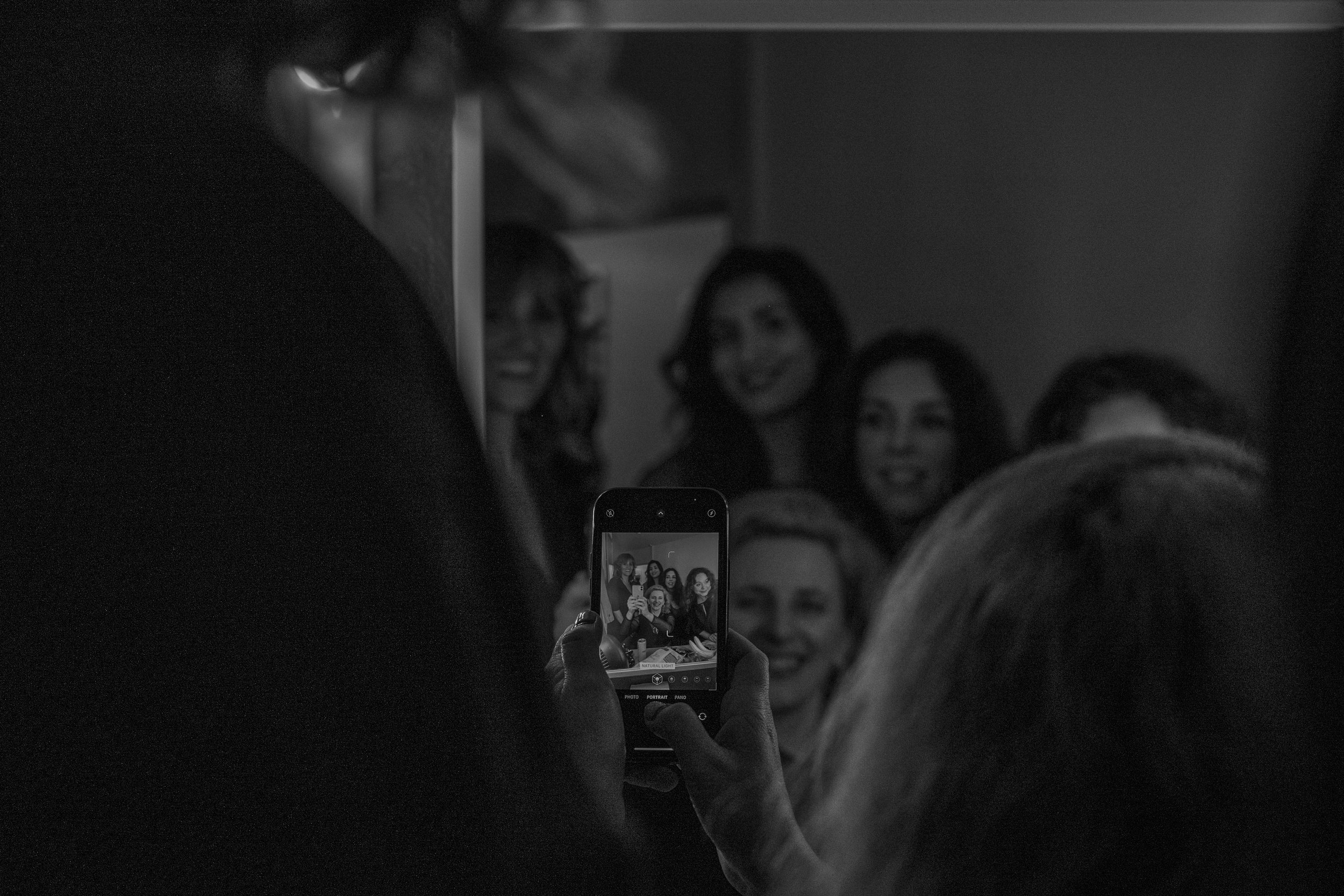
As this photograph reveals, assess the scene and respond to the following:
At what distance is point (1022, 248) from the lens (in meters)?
0.83

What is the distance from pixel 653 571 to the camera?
0.52m

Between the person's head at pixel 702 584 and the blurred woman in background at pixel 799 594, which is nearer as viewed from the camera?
the person's head at pixel 702 584

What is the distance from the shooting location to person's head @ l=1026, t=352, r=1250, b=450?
80 centimetres

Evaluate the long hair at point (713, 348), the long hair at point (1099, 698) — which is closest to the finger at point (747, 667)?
the long hair at point (1099, 698)

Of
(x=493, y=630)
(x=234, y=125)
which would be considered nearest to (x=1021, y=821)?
(x=493, y=630)

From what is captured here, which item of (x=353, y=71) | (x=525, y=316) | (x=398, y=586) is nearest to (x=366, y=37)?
(x=353, y=71)

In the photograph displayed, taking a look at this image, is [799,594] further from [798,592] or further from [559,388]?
[559,388]

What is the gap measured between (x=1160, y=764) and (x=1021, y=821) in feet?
0.12

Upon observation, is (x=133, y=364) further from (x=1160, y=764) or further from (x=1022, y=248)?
(x=1022, y=248)

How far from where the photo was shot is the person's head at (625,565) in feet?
1.72

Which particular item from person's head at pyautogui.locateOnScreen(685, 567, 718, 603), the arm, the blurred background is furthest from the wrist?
the blurred background

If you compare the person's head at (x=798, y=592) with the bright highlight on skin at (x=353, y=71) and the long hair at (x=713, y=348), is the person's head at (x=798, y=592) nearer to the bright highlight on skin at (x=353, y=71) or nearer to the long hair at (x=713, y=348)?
the long hair at (x=713, y=348)

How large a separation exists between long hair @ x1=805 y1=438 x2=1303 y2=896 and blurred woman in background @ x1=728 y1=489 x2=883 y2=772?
0.47m

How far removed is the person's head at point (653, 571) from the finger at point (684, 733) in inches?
2.4
